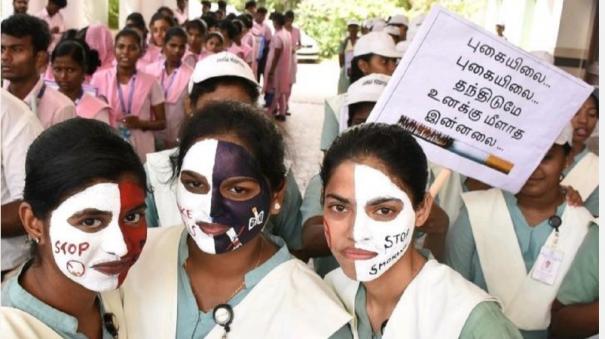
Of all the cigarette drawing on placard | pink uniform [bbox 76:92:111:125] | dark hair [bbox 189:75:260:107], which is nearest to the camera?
the cigarette drawing on placard

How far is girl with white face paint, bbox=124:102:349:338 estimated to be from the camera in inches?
Result: 65.8

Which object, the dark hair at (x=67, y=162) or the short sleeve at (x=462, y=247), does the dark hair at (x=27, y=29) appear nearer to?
the dark hair at (x=67, y=162)

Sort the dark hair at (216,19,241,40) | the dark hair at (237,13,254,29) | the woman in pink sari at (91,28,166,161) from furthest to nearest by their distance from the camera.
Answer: the dark hair at (237,13,254,29) → the dark hair at (216,19,241,40) → the woman in pink sari at (91,28,166,161)

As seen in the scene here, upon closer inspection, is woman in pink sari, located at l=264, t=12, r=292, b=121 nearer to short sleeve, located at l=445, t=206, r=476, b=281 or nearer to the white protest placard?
short sleeve, located at l=445, t=206, r=476, b=281

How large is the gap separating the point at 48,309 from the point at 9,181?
100 cm

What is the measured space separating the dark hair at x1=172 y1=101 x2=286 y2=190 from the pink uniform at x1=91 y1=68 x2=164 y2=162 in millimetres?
2490

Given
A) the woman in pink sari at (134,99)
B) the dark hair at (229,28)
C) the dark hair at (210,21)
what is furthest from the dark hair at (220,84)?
the dark hair at (210,21)

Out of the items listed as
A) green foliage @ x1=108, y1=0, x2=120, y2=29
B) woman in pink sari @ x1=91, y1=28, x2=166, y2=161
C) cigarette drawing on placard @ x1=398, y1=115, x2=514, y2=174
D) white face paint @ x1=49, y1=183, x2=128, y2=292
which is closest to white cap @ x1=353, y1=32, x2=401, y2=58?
woman in pink sari @ x1=91, y1=28, x2=166, y2=161

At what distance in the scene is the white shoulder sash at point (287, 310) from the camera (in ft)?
5.37

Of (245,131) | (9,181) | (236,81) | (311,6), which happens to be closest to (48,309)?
(245,131)

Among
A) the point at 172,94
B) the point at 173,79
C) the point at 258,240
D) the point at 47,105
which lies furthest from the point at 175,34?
the point at 258,240

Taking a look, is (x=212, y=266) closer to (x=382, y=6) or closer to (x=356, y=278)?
(x=356, y=278)

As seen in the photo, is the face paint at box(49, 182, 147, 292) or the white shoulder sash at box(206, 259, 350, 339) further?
the white shoulder sash at box(206, 259, 350, 339)

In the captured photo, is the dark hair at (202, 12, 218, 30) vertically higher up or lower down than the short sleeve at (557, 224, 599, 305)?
lower down
